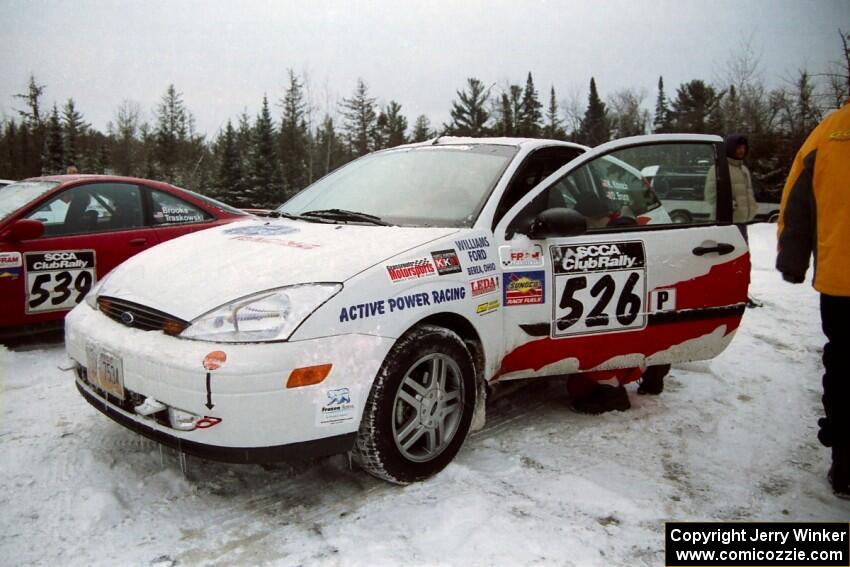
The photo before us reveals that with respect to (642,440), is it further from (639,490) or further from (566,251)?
(566,251)

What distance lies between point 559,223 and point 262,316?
60.3 inches

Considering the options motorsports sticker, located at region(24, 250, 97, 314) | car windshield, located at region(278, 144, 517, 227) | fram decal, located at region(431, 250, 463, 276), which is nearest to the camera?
fram decal, located at region(431, 250, 463, 276)

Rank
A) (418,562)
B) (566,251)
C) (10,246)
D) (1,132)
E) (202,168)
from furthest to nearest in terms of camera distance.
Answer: (1,132), (202,168), (10,246), (566,251), (418,562)

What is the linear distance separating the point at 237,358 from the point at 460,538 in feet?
3.67

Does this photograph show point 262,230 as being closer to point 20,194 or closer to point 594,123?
point 20,194

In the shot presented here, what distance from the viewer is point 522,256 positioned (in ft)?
9.98

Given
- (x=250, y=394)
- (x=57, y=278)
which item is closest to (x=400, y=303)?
(x=250, y=394)

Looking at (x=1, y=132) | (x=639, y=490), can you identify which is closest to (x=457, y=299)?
(x=639, y=490)

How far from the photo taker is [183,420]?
2.30 m

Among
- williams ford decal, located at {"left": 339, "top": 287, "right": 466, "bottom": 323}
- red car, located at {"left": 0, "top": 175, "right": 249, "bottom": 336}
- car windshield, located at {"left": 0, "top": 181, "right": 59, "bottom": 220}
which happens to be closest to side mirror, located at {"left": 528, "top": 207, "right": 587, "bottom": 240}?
williams ford decal, located at {"left": 339, "top": 287, "right": 466, "bottom": 323}

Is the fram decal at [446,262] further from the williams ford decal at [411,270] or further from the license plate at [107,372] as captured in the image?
the license plate at [107,372]

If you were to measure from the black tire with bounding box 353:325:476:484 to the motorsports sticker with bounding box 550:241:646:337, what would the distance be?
0.70 metres

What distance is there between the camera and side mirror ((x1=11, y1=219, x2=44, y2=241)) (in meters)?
4.54

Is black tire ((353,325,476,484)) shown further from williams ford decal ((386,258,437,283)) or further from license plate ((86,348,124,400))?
license plate ((86,348,124,400))
